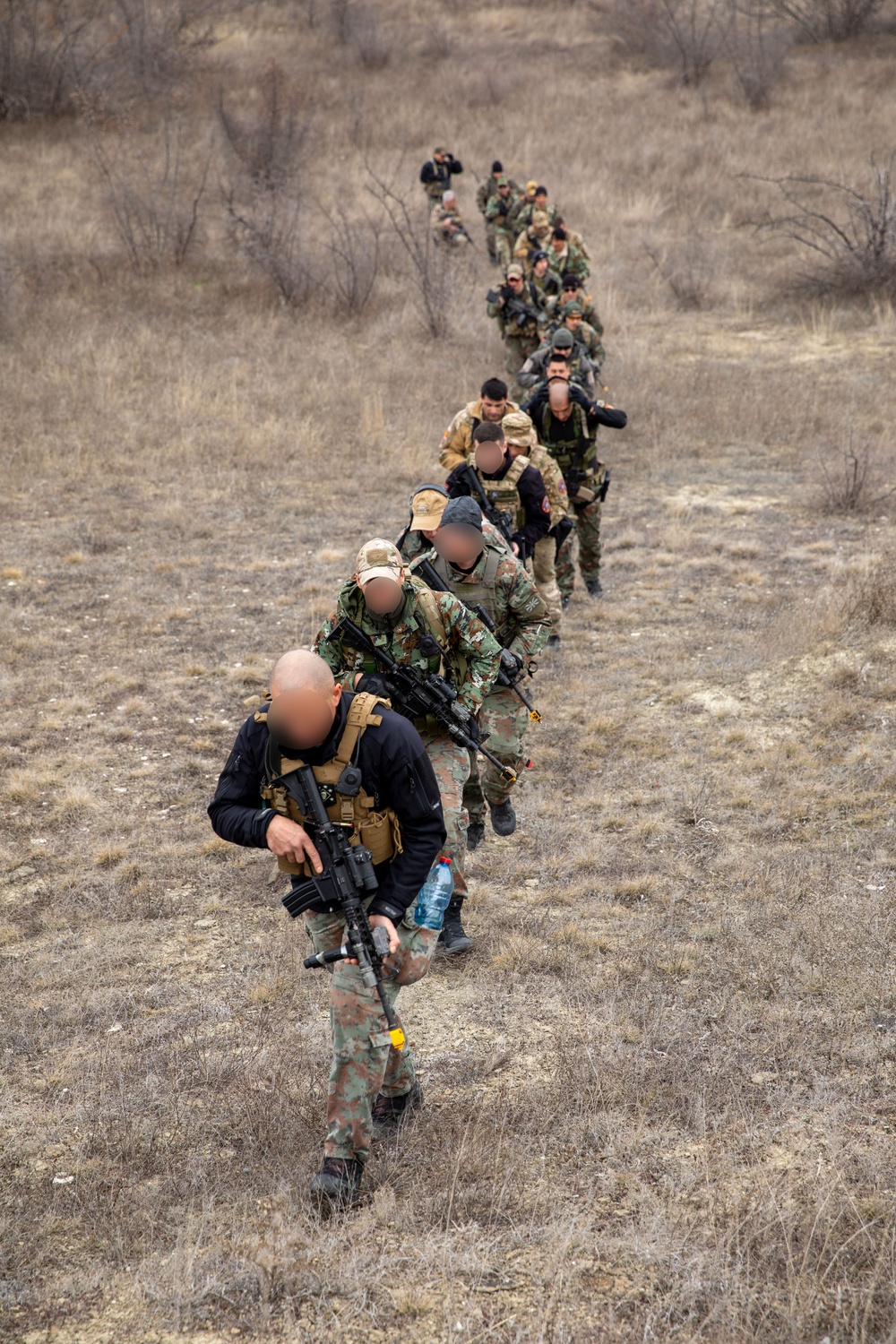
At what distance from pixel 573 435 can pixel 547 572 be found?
5.57ft

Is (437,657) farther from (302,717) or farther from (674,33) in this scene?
(674,33)

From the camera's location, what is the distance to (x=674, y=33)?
24.8m

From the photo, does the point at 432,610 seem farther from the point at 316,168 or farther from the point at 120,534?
the point at 316,168

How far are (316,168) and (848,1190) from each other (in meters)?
21.3

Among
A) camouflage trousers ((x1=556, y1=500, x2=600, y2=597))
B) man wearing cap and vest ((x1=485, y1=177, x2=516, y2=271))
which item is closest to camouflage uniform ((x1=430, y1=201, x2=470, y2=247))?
man wearing cap and vest ((x1=485, y1=177, x2=516, y2=271))

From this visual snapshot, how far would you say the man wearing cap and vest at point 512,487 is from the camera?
5996 mm

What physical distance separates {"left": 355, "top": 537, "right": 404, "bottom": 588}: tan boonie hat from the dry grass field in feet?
5.36

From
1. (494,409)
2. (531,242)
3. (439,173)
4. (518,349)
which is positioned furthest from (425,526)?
(439,173)

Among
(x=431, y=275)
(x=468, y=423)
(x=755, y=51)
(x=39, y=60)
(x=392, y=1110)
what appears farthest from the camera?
(x=755, y=51)

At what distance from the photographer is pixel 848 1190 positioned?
301cm

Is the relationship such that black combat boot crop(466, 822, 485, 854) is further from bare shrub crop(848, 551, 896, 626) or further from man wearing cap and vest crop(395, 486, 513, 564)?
bare shrub crop(848, 551, 896, 626)

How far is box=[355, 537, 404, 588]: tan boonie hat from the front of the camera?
12.9ft

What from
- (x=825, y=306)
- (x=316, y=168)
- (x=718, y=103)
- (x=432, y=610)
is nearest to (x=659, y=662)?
(x=432, y=610)

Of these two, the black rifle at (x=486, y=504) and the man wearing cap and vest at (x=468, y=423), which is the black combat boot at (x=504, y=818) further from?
the man wearing cap and vest at (x=468, y=423)
